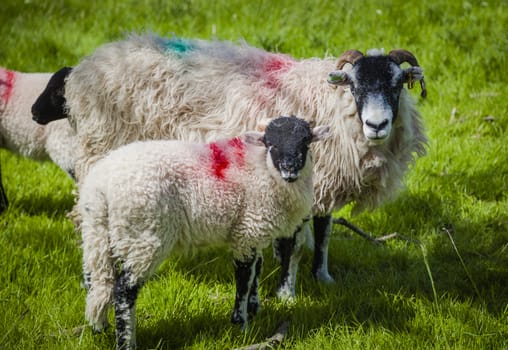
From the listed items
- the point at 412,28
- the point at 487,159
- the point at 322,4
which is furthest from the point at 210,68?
the point at 322,4

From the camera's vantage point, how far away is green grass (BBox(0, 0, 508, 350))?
320cm

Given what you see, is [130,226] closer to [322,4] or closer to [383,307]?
[383,307]

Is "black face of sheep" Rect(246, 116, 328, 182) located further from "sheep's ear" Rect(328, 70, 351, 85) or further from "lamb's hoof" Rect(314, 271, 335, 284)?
Answer: "lamb's hoof" Rect(314, 271, 335, 284)

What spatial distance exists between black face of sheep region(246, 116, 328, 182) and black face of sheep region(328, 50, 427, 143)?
48 centimetres

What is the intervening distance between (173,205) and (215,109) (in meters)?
1.33

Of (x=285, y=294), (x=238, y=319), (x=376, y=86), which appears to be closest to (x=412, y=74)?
(x=376, y=86)

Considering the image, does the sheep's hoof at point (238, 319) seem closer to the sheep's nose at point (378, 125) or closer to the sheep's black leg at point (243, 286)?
the sheep's black leg at point (243, 286)

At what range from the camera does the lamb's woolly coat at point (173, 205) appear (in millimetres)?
2807

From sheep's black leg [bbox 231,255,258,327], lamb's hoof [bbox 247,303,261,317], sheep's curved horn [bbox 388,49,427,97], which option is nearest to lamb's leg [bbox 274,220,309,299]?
lamb's hoof [bbox 247,303,261,317]

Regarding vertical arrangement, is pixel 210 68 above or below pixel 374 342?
above

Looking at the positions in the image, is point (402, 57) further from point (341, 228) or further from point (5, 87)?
point (5, 87)

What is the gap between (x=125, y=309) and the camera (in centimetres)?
285

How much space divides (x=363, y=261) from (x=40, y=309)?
2225mm

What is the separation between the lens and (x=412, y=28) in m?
7.20
